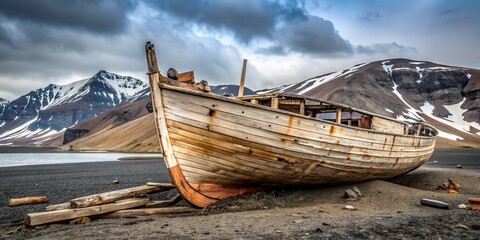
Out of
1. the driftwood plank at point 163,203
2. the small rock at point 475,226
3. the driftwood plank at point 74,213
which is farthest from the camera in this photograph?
the driftwood plank at point 163,203

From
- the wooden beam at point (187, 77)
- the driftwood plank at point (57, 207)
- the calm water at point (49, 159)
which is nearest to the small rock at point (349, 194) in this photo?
the wooden beam at point (187, 77)

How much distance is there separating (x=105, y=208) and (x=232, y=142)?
13.0ft

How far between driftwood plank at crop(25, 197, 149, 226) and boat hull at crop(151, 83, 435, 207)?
1.59 metres

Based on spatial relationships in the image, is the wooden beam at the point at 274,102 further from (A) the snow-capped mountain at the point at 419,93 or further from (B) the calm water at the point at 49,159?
(A) the snow-capped mountain at the point at 419,93

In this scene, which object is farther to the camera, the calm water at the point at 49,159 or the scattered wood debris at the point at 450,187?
the calm water at the point at 49,159

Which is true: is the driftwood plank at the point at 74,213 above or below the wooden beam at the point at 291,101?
below

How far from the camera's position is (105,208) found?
910cm

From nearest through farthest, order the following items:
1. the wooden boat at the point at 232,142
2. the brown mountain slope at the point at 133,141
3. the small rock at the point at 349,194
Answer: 1. the wooden boat at the point at 232,142
2. the small rock at the point at 349,194
3. the brown mountain slope at the point at 133,141

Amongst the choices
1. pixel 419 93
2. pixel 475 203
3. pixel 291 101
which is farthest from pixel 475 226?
pixel 419 93

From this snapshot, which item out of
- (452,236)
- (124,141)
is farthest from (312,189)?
(124,141)

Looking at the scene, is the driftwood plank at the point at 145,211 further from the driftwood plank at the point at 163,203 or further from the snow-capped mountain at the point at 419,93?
the snow-capped mountain at the point at 419,93

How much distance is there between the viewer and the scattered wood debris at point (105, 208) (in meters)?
8.20

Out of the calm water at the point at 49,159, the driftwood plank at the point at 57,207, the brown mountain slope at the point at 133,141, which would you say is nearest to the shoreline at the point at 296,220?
the driftwood plank at the point at 57,207

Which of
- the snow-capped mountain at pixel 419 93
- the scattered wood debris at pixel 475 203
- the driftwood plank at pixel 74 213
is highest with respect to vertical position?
the snow-capped mountain at pixel 419 93
